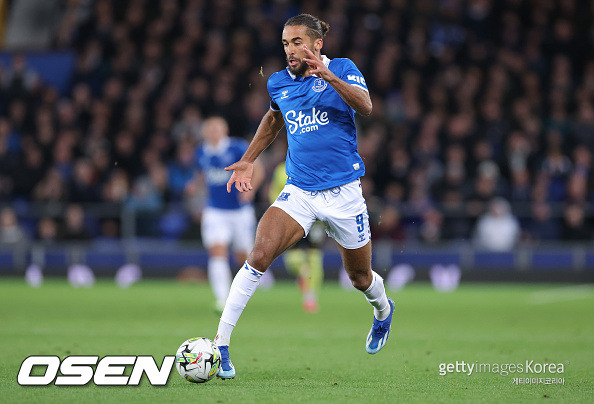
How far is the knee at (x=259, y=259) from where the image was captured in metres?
6.53

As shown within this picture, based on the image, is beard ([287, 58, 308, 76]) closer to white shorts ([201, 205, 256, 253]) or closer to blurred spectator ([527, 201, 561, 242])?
white shorts ([201, 205, 256, 253])

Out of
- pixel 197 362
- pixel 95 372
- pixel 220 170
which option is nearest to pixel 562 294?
pixel 220 170

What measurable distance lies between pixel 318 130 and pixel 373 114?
12183 millimetres

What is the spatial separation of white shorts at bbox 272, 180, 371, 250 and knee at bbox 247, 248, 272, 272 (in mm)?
365

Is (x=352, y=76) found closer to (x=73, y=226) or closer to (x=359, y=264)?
(x=359, y=264)

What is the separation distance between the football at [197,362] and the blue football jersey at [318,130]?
1405mm

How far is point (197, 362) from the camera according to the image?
20.5ft

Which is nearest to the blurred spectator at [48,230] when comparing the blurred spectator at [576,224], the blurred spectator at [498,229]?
the blurred spectator at [498,229]

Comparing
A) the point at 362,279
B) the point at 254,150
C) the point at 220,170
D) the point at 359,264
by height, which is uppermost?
the point at 254,150

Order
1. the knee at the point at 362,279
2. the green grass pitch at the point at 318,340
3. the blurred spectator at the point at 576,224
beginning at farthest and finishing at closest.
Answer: the blurred spectator at the point at 576,224 → the knee at the point at 362,279 → the green grass pitch at the point at 318,340

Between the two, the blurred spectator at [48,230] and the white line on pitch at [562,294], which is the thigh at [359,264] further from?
the blurred spectator at [48,230]

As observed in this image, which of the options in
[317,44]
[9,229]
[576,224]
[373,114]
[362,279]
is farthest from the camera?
[373,114]

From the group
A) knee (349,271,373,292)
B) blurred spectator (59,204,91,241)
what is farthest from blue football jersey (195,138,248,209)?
blurred spectator (59,204,91,241)

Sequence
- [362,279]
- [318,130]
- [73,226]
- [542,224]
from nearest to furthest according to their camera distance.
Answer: [318,130] → [362,279] → [542,224] → [73,226]
